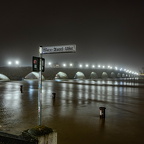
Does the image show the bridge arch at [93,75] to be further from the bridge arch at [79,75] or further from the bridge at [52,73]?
the bridge arch at [79,75]

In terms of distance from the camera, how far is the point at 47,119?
890 centimetres

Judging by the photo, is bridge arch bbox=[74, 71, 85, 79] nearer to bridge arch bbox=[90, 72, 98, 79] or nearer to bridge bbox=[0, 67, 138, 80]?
bridge bbox=[0, 67, 138, 80]

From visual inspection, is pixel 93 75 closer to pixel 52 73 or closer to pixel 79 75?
pixel 79 75

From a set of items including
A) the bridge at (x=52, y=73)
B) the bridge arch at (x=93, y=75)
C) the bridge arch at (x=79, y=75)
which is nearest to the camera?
the bridge at (x=52, y=73)

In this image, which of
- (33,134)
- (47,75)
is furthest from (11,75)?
(33,134)

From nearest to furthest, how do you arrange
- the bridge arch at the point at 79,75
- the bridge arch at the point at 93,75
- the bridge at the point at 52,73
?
the bridge at the point at 52,73
the bridge arch at the point at 79,75
the bridge arch at the point at 93,75

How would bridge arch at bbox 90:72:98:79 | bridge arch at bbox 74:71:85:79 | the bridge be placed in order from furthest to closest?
bridge arch at bbox 90:72:98:79, bridge arch at bbox 74:71:85:79, the bridge

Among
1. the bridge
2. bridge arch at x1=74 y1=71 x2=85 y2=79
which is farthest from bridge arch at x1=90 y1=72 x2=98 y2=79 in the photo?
bridge arch at x1=74 y1=71 x2=85 y2=79

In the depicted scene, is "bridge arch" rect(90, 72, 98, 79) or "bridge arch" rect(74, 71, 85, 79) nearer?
"bridge arch" rect(74, 71, 85, 79)

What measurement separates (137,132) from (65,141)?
10.6ft

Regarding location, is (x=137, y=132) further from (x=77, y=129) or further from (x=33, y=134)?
(x=33, y=134)

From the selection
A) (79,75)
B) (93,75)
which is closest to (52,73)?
(79,75)

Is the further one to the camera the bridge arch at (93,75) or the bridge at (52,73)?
the bridge arch at (93,75)

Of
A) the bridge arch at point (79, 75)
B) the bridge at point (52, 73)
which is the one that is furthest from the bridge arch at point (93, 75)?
the bridge arch at point (79, 75)
